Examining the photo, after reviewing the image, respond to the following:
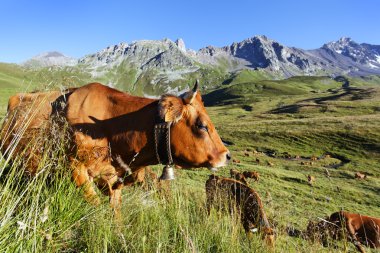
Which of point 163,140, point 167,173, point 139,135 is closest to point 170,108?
point 163,140

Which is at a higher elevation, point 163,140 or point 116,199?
point 163,140

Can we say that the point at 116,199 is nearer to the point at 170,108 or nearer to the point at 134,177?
the point at 134,177

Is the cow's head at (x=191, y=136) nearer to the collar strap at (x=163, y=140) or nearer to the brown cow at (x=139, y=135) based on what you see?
the brown cow at (x=139, y=135)

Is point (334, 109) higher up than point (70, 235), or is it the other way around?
point (70, 235)

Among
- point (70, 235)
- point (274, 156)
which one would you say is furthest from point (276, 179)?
point (70, 235)

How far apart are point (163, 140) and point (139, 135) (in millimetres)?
422

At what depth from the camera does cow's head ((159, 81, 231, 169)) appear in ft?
19.3

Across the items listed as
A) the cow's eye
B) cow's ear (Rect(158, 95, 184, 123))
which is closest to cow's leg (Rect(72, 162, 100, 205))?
cow's ear (Rect(158, 95, 184, 123))

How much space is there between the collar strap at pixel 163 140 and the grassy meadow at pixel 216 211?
27.6 inches

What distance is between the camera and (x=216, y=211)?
6.73 m

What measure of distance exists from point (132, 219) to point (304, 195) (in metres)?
24.9

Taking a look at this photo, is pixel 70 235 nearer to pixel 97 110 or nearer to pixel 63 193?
pixel 63 193

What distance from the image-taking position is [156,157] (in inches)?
237

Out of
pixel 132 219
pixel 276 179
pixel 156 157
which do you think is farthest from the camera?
pixel 276 179
